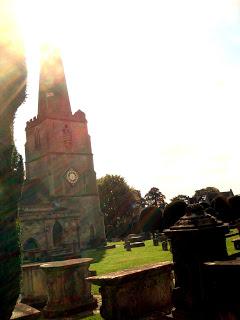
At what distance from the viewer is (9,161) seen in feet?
21.5

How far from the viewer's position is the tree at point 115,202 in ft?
191

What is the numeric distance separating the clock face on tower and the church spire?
8.07 metres

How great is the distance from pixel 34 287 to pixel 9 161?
567 centimetres

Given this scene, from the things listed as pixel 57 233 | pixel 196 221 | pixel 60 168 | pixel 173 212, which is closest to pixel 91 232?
pixel 57 233

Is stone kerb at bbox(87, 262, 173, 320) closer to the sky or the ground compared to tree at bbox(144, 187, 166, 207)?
closer to the ground

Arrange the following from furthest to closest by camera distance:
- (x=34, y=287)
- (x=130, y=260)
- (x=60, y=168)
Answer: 1. (x=60, y=168)
2. (x=130, y=260)
3. (x=34, y=287)

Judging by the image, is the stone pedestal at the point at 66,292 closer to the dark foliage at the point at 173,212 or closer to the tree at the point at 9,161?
the tree at the point at 9,161

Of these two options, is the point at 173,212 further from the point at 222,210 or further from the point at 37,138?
the point at 37,138

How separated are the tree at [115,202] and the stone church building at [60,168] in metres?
15.5

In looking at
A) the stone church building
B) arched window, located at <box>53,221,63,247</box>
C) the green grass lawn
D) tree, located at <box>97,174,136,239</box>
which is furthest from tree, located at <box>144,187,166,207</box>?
the green grass lawn

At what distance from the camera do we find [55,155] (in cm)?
4097

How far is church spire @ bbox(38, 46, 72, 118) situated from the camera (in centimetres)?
4303

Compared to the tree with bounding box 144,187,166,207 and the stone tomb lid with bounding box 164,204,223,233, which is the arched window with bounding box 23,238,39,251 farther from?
the tree with bounding box 144,187,166,207

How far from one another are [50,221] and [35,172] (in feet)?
39.5
